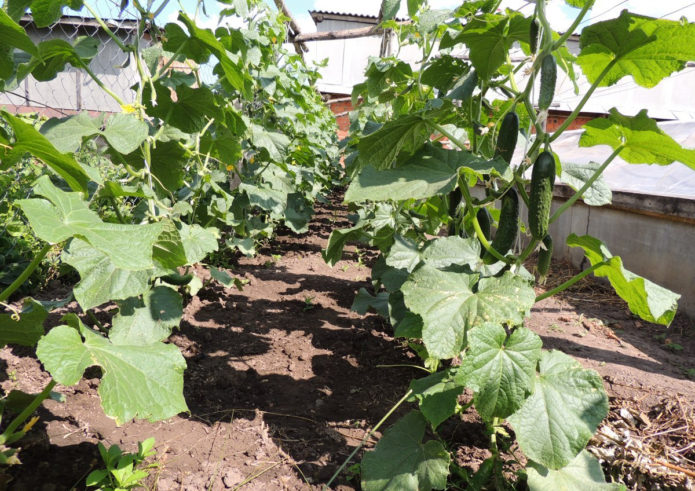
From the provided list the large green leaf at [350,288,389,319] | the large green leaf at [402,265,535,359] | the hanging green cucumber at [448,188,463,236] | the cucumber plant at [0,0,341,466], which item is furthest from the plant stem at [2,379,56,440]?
the large green leaf at [350,288,389,319]

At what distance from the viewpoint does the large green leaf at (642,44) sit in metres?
1.17

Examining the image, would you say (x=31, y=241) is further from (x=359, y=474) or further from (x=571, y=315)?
(x=571, y=315)

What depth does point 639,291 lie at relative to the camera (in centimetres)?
124

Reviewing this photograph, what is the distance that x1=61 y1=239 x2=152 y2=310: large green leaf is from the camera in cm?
129

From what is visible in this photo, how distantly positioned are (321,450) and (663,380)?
1.71m

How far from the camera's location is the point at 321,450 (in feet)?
5.58

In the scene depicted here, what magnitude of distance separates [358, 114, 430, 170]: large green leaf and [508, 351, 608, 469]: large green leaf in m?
0.77

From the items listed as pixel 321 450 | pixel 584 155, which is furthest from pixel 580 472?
pixel 584 155

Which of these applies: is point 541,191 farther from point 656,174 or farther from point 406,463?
point 656,174

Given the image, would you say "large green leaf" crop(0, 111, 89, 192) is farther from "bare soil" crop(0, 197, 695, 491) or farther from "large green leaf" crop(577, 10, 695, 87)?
"large green leaf" crop(577, 10, 695, 87)

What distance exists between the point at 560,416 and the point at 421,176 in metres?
0.74

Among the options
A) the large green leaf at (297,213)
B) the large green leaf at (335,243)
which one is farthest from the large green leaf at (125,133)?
the large green leaf at (297,213)

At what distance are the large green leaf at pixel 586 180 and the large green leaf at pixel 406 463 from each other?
0.94 meters

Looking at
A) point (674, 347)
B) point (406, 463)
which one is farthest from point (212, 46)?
point (674, 347)
